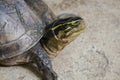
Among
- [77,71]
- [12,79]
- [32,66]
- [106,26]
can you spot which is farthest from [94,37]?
[12,79]

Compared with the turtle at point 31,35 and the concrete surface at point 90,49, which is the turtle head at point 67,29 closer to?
the turtle at point 31,35

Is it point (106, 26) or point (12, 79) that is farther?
point (106, 26)

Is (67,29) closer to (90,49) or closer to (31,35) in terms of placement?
(31,35)

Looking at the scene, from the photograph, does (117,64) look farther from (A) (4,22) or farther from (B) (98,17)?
(A) (4,22)

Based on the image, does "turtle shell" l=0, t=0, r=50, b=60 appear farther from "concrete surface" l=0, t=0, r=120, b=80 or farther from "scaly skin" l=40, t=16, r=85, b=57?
"concrete surface" l=0, t=0, r=120, b=80

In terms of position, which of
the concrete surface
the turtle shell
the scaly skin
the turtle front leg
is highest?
the turtle shell

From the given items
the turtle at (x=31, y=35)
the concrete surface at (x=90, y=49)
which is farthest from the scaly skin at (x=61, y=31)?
the concrete surface at (x=90, y=49)

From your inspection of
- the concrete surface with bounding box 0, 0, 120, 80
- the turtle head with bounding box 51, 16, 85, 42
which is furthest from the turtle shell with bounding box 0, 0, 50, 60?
the concrete surface with bounding box 0, 0, 120, 80
